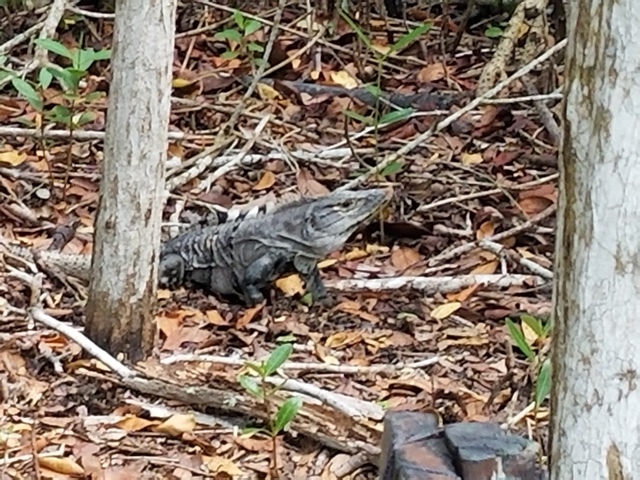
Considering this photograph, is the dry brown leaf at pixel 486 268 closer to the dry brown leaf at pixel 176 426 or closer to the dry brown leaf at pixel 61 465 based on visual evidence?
the dry brown leaf at pixel 176 426

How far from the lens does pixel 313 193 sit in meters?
5.53

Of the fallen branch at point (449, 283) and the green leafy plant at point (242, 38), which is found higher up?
the green leafy plant at point (242, 38)

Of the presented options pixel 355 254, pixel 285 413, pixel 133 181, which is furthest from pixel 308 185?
pixel 285 413

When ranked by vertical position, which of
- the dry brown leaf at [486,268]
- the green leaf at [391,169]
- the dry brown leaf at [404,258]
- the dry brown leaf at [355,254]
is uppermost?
the green leaf at [391,169]

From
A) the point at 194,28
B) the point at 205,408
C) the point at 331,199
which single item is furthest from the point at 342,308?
the point at 194,28

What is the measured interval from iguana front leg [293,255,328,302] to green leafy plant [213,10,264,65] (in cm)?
174

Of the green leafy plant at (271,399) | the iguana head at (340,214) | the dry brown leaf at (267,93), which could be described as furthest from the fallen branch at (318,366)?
the dry brown leaf at (267,93)

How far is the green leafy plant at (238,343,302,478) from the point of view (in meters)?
3.14

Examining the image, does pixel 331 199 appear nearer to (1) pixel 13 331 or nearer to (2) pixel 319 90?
(1) pixel 13 331

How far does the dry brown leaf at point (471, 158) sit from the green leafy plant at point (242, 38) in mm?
1267

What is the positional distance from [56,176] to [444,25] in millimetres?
2677

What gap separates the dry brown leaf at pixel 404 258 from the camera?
485 cm

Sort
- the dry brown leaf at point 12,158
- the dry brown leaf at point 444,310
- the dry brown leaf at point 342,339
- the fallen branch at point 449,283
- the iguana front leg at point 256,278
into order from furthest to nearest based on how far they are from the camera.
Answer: the dry brown leaf at point 12,158 → the iguana front leg at point 256,278 → the fallen branch at point 449,283 → the dry brown leaf at point 444,310 → the dry brown leaf at point 342,339

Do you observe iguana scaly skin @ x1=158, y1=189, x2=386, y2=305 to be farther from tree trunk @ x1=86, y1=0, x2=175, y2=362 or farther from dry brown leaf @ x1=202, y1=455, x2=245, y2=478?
dry brown leaf @ x1=202, y1=455, x2=245, y2=478
